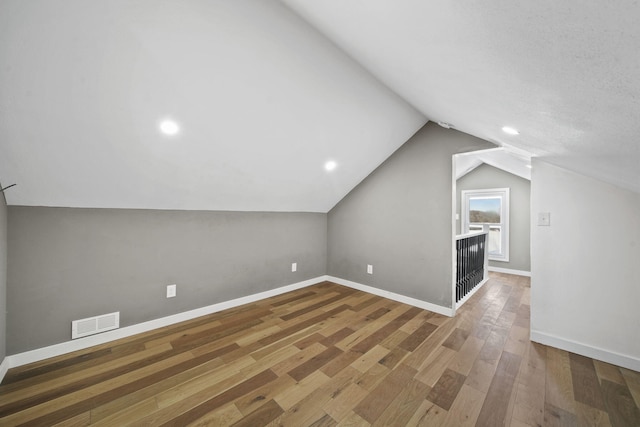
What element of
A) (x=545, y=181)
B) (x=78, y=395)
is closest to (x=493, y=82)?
(x=545, y=181)

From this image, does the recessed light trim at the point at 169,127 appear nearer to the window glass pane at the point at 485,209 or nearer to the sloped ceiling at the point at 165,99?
the sloped ceiling at the point at 165,99

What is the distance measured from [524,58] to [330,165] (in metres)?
2.35

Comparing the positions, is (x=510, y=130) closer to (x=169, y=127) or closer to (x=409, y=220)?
(x=409, y=220)

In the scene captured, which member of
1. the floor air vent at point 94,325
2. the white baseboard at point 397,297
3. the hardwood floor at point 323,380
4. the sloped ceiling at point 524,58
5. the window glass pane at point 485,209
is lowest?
the hardwood floor at point 323,380

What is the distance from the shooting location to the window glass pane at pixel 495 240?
520 centimetres

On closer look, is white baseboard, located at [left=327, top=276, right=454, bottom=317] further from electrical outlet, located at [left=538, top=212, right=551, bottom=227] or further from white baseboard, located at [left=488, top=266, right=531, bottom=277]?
white baseboard, located at [left=488, top=266, right=531, bottom=277]

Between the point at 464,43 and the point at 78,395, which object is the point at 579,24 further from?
the point at 78,395

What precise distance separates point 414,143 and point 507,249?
355cm

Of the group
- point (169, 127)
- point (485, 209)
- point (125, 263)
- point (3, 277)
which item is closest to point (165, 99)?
point (169, 127)

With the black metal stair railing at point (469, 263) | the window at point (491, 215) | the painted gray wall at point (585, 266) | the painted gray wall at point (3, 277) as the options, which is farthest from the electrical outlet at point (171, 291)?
the window at point (491, 215)

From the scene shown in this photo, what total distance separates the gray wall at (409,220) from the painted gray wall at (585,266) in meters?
0.76

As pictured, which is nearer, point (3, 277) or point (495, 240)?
point (3, 277)

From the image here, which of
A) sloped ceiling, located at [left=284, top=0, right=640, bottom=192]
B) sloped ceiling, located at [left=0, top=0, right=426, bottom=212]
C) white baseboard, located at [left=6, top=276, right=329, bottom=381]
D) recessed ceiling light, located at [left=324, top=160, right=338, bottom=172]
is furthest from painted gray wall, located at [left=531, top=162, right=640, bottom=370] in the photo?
white baseboard, located at [left=6, top=276, right=329, bottom=381]

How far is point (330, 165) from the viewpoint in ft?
10.0
